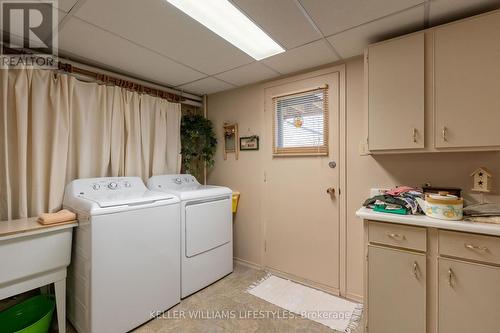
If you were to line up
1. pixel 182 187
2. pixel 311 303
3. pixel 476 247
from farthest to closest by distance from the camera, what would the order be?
pixel 182 187 < pixel 311 303 < pixel 476 247

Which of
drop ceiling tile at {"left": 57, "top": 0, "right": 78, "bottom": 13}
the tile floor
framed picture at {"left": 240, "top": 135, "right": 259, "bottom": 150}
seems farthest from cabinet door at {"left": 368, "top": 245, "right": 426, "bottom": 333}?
drop ceiling tile at {"left": 57, "top": 0, "right": 78, "bottom": 13}

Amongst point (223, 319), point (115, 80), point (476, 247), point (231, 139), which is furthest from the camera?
point (231, 139)

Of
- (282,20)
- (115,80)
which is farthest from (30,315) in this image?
(282,20)

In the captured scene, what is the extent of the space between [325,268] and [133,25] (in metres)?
2.70

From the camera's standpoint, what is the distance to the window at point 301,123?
2.41 metres

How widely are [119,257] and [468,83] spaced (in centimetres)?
275

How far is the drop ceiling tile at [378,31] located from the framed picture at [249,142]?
1.31m

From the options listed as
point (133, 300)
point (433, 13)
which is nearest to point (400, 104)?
point (433, 13)

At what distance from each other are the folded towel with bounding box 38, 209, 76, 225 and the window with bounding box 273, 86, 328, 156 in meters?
2.00

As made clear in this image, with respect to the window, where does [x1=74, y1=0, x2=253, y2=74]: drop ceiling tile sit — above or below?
above

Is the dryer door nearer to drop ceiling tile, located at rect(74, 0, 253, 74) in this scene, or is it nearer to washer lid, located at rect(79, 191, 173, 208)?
washer lid, located at rect(79, 191, 173, 208)

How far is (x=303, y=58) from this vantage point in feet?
7.27

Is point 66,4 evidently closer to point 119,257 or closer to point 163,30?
point 163,30

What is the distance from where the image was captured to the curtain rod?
207cm
